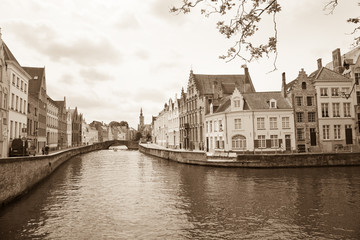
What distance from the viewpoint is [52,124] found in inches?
2297

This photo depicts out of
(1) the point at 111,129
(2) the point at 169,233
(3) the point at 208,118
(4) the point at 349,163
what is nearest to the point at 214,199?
(2) the point at 169,233

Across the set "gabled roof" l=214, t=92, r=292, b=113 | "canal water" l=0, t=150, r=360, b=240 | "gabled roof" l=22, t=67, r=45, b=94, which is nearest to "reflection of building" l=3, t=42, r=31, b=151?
"gabled roof" l=22, t=67, r=45, b=94

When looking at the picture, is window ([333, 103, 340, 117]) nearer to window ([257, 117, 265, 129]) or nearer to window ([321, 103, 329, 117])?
window ([321, 103, 329, 117])

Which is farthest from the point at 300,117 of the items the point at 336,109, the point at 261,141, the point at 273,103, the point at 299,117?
the point at 261,141

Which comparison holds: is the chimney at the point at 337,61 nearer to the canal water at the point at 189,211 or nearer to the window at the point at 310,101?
the window at the point at 310,101

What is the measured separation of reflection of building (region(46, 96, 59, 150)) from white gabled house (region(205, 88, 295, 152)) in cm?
3381

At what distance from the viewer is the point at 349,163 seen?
33406 mm

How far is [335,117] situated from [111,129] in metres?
141

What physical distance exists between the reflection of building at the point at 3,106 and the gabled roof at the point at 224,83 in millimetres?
33529

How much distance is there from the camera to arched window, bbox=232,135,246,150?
129 ft

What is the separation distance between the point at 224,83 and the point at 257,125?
16931mm

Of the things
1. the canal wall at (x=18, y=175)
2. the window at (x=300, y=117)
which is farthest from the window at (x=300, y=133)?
the canal wall at (x=18, y=175)

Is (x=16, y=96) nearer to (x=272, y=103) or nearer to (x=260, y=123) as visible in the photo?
(x=260, y=123)

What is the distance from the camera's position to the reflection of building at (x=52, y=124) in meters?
54.1
